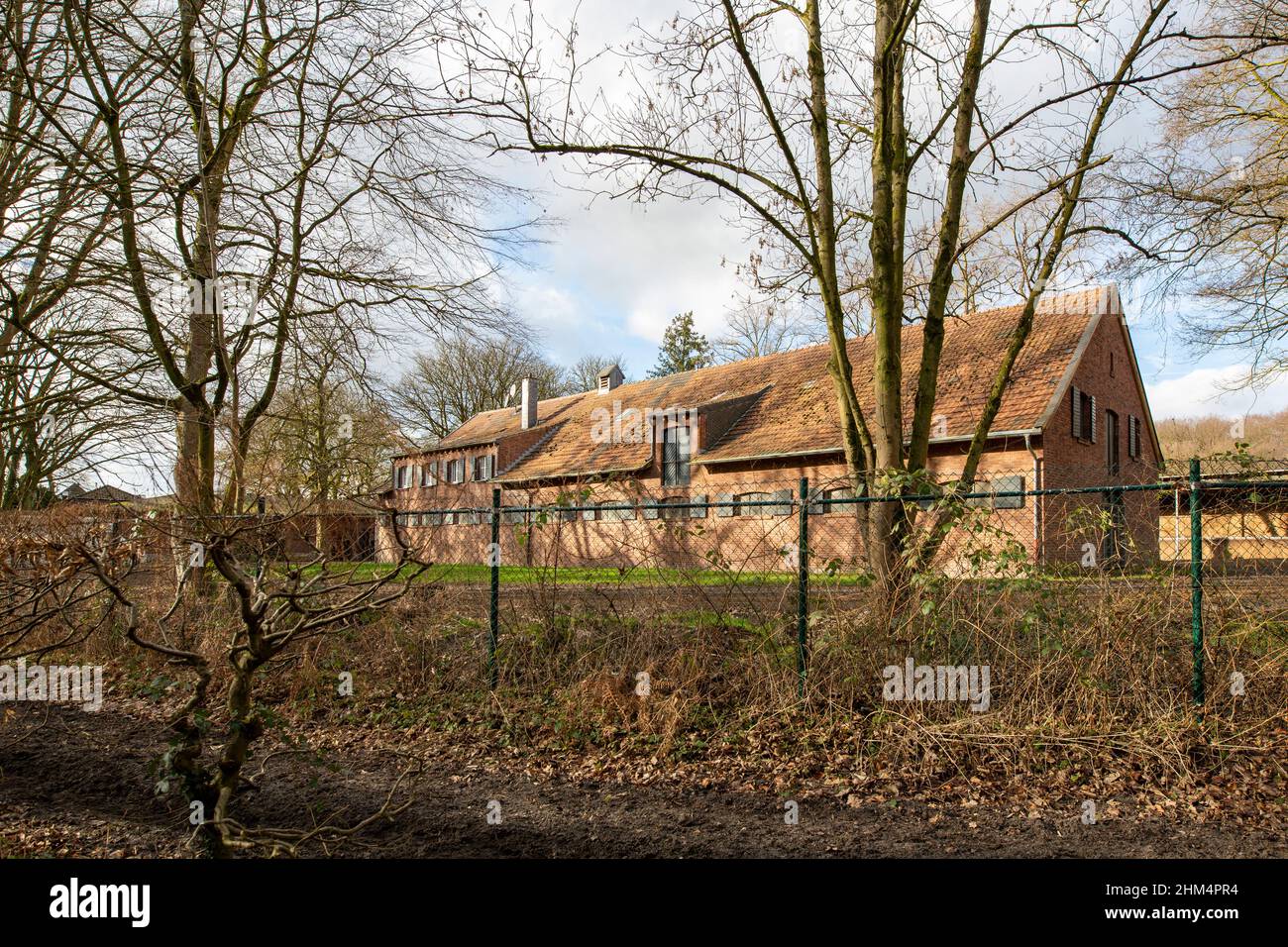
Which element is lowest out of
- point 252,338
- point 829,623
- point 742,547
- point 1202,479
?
point 829,623

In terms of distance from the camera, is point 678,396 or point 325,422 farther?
point 678,396

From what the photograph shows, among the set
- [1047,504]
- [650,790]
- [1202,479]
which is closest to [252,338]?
[650,790]

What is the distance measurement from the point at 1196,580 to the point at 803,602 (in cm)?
280

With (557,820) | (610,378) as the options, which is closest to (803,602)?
(557,820)

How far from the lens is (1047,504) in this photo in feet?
24.2

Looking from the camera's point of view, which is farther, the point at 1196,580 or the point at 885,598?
the point at 885,598

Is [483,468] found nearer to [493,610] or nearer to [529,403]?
[529,403]

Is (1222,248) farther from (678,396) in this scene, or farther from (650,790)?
(678,396)

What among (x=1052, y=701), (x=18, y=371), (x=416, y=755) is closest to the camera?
(x=1052, y=701)

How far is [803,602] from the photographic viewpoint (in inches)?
240

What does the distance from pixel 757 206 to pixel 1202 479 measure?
4.72 meters

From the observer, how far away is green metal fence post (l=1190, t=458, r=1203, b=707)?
5453mm

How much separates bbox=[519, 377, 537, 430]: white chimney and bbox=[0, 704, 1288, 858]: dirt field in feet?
97.8

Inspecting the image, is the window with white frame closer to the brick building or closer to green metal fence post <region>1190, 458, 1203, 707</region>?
the brick building
